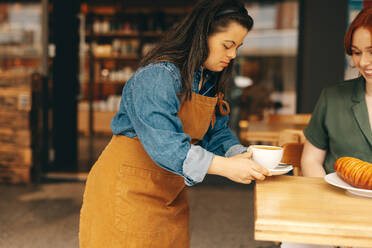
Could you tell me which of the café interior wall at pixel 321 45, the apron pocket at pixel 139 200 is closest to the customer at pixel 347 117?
the apron pocket at pixel 139 200

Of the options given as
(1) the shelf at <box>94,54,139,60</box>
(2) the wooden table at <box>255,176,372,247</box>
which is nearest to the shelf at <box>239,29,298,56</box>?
(1) the shelf at <box>94,54,139,60</box>

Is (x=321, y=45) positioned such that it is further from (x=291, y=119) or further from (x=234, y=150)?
(x=234, y=150)

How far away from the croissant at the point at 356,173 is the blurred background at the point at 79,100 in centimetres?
187

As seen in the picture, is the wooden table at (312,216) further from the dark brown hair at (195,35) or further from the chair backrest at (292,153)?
the chair backrest at (292,153)

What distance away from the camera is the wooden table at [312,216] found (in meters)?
0.97

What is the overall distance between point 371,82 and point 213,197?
Result: 2.71 meters

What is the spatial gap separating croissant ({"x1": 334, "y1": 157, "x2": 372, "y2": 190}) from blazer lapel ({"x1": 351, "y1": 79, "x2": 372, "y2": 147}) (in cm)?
39

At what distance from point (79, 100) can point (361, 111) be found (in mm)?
3851

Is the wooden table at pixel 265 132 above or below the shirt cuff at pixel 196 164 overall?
below

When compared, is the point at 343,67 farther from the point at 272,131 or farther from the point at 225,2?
the point at 225,2

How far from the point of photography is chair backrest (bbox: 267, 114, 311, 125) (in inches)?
145

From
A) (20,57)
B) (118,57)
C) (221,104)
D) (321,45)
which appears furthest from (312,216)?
(118,57)

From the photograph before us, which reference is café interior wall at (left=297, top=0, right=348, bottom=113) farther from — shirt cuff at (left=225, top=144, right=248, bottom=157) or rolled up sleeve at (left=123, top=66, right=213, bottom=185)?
rolled up sleeve at (left=123, top=66, right=213, bottom=185)

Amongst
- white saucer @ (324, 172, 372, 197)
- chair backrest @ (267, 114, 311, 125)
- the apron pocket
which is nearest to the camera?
white saucer @ (324, 172, 372, 197)
